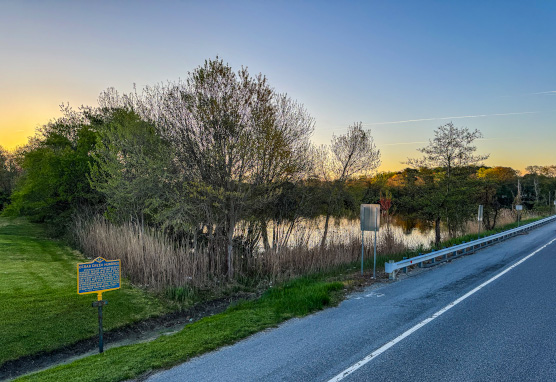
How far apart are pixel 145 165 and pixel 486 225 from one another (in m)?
30.1

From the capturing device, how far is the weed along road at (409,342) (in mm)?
4312

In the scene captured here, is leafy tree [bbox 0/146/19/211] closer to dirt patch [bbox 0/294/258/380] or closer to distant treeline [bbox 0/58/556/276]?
distant treeline [bbox 0/58/556/276]

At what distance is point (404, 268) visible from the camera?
11.6 metres

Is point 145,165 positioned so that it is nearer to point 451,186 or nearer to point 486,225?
point 451,186

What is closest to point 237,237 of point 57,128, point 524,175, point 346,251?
point 346,251

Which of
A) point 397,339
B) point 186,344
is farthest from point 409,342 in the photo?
point 186,344

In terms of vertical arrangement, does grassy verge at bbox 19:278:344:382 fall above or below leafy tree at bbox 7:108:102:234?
below

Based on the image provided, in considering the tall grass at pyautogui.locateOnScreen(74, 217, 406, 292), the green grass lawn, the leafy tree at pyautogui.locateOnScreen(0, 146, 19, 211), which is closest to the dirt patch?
the green grass lawn

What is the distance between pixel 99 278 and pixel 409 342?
19.2ft

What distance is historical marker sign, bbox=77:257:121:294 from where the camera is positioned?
6172mm

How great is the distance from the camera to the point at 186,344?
5.56 meters

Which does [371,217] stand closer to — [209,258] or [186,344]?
[186,344]

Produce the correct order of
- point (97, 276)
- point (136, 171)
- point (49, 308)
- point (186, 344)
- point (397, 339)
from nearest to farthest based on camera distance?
point (397, 339) < point (186, 344) < point (97, 276) < point (49, 308) < point (136, 171)

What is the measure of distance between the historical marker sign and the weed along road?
8.89 feet
